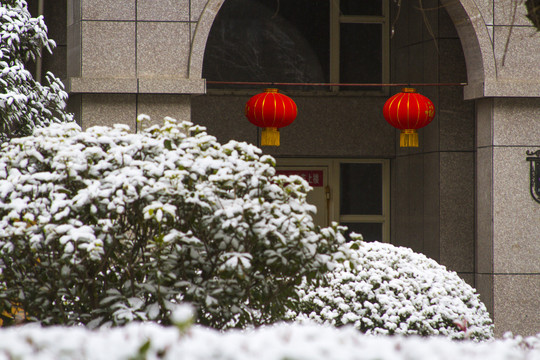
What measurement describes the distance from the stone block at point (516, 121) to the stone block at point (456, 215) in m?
1.41

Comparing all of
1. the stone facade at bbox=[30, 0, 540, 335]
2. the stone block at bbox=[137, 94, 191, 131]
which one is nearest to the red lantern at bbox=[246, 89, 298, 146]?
the stone facade at bbox=[30, 0, 540, 335]

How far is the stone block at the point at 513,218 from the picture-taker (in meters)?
7.67

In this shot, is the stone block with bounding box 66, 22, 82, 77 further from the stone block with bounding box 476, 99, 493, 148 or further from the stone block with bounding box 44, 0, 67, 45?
the stone block with bounding box 476, 99, 493, 148

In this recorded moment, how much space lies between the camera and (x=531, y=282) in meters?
7.68

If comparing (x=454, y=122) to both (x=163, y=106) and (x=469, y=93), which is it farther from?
(x=163, y=106)

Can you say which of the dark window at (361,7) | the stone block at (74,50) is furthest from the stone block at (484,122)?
the stone block at (74,50)

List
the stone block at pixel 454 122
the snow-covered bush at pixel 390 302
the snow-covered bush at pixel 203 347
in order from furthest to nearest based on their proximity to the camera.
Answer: the stone block at pixel 454 122
the snow-covered bush at pixel 390 302
the snow-covered bush at pixel 203 347

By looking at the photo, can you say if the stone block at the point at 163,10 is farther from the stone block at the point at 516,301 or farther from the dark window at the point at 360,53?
Answer: the stone block at the point at 516,301

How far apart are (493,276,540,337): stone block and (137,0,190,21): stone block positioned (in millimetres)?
4739

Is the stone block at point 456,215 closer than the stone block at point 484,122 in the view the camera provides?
No

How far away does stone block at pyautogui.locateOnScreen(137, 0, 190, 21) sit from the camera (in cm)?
741

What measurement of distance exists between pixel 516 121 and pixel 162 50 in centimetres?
421

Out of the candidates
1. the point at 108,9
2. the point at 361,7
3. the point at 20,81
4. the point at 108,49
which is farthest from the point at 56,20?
the point at 361,7

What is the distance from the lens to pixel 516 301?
302 inches
